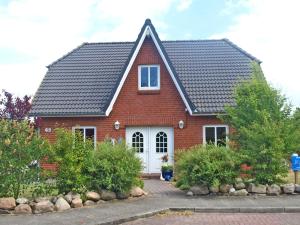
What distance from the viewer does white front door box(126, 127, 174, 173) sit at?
68.7ft

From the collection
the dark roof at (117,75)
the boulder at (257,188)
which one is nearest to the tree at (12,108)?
the dark roof at (117,75)

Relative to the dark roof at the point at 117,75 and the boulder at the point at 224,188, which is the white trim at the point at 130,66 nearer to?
the dark roof at the point at 117,75

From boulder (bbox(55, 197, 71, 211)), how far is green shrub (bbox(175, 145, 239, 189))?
4.06 m

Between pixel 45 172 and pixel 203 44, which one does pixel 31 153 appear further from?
pixel 203 44

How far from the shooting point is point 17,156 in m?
12.0

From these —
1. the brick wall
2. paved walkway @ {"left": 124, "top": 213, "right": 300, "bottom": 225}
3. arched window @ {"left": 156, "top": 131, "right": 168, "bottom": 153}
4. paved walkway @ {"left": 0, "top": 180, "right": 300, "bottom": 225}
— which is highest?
the brick wall

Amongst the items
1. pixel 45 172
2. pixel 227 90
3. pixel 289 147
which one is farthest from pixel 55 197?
pixel 227 90

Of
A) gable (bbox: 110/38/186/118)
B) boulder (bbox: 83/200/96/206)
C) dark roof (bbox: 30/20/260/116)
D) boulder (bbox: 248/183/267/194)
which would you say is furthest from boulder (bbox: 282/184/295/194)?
gable (bbox: 110/38/186/118)

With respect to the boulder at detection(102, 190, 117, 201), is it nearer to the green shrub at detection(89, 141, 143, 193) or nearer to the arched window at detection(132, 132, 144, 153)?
the green shrub at detection(89, 141, 143, 193)

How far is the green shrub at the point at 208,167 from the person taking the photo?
45.0 ft

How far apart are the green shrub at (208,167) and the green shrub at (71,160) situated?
3.08 m

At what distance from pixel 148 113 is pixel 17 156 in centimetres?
978

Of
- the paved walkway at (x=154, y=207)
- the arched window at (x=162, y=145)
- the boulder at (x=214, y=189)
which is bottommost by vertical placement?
the paved walkway at (x=154, y=207)

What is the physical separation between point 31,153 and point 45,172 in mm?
696
